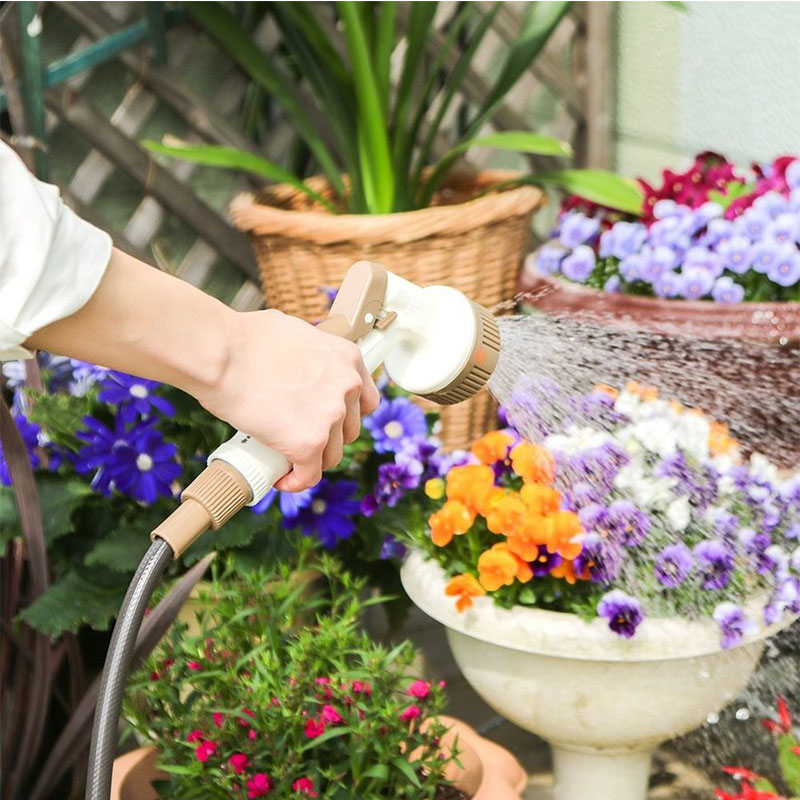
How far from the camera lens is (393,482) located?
4.89 feet

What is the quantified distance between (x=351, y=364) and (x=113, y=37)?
81.6 inches

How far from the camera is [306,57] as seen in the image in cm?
241

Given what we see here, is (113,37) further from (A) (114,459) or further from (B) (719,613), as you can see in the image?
(B) (719,613)

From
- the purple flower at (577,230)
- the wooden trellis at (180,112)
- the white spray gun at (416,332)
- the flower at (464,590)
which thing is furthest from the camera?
the wooden trellis at (180,112)

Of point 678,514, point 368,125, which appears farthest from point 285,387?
point 368,125

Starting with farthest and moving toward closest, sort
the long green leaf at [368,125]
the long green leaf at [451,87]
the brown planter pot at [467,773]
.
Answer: the long green leaf at [451,87] → the long green leaf at [368,125] → the brown planter pot at [467,773]

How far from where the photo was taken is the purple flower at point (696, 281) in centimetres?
168

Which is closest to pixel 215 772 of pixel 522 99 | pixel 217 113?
pixel 217 113

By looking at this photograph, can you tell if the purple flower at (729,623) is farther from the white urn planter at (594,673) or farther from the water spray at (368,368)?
the water spray at (368,368)

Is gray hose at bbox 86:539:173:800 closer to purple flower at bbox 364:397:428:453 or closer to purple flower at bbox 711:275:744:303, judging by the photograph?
purple flower at bbox 364:397:428:453

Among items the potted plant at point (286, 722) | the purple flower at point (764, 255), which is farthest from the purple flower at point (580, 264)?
the potted plant at point (286, 722)

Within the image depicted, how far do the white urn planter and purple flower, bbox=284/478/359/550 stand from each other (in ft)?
0.47

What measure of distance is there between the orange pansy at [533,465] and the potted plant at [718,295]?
373mm

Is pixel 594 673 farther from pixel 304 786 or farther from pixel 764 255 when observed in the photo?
pixel 764 255
